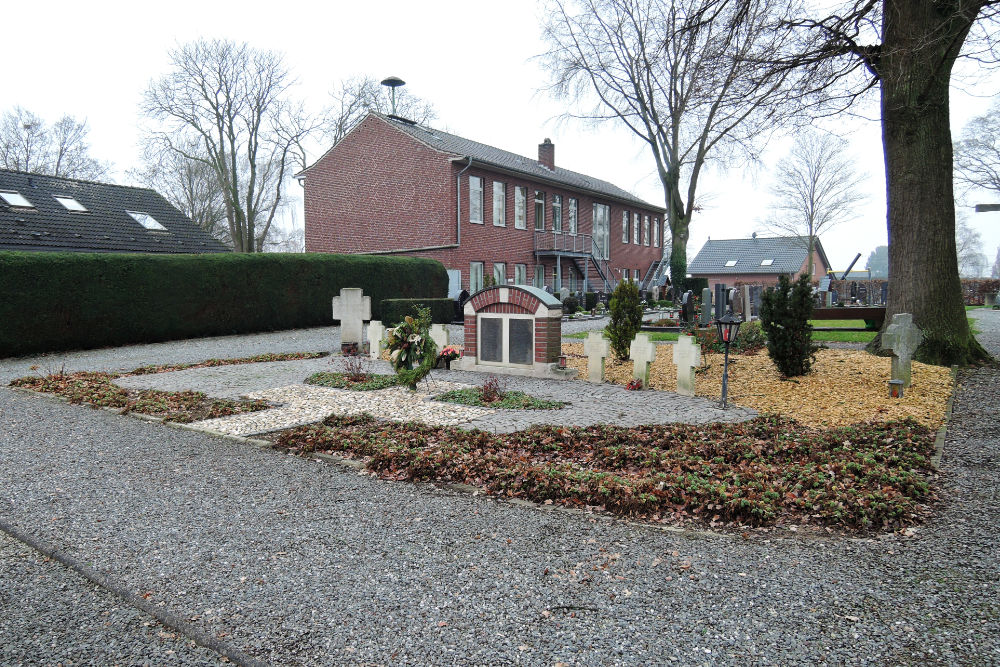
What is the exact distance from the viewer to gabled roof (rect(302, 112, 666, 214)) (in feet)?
84.0

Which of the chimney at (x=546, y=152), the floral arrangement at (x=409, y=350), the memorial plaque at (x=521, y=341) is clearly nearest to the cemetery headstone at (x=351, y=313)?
the memorial plaque at (x=521, y=341)

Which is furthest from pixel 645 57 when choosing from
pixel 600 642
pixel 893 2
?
pixel 600 642

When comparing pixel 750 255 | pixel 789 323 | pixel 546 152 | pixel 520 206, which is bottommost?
pixel 789 323

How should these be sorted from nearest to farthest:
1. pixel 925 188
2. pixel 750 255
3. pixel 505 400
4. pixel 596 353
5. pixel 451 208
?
pixel 505 400 → pixel 596 353 → pixel 925 188 → pixel 451 208 → pixel 750 255

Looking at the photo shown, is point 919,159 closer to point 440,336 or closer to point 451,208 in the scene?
point 440,336

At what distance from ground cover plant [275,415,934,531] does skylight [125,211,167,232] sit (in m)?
19.1

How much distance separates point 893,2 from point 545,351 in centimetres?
→ 766

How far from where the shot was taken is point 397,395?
349 inches

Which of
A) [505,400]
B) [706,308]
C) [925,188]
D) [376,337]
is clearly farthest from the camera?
[706,308]

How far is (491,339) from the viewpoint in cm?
1086

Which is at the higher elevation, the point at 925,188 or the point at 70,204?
the point at 70,204

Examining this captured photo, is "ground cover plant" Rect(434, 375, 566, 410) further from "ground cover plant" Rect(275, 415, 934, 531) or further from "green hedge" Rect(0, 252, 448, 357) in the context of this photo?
"green hedge" Rect(0, 252, 448, 357)

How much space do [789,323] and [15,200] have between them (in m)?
21.4

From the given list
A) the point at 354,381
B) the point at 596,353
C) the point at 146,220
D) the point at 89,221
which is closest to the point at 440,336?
the point at 354,381
